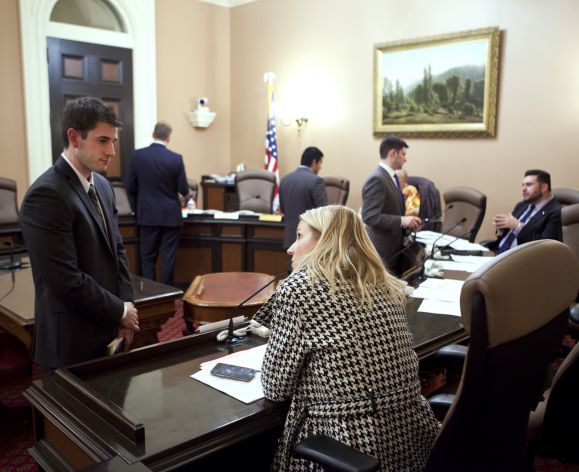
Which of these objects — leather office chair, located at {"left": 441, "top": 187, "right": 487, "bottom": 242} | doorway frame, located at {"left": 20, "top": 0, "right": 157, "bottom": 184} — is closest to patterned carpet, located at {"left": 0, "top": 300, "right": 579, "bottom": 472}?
leather office chair, located at {"left": 441, "top": 187, "right": 487, "bottom": 242}

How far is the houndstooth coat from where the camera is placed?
4.32 ft

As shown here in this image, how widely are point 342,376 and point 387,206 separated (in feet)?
8.38

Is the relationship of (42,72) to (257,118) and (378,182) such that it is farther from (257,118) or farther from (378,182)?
(378,182)

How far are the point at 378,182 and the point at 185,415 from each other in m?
2.59

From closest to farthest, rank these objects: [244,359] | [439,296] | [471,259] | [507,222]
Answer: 1. [244,359]
2. [439,296]
3. [471,259]
4. [507,222]

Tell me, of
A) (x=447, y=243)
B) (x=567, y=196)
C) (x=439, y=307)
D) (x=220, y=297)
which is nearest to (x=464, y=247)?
(x=447, y=243)

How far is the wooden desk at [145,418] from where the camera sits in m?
1.21

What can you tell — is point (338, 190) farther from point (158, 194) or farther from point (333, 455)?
point (333, 455)

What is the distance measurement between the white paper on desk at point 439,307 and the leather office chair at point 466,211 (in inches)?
94.8

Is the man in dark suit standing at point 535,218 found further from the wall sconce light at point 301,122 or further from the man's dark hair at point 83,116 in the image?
the wall sconce light at point 301,122

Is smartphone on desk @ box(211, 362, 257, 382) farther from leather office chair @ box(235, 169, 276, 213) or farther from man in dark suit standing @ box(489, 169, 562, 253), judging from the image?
leather office chair @ box(235, 169, 276, 213)

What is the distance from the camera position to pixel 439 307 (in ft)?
8.00

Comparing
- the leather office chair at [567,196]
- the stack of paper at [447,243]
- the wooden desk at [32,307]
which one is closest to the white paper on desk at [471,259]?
the stack of paper at [447,243]

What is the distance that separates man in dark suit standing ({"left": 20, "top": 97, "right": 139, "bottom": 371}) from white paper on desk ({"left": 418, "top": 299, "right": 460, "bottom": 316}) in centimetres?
125
